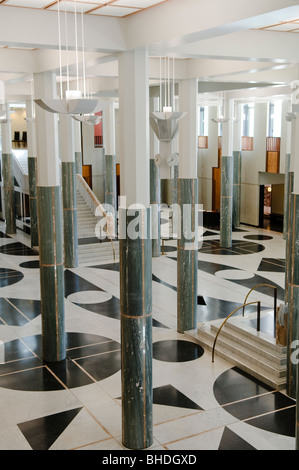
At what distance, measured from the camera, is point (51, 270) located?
1182 cm

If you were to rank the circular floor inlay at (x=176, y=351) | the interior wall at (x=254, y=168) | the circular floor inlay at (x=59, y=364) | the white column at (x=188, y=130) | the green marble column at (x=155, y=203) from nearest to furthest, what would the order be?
the circular floor inlay at (x=59, y=364) → the circular floor inlay at (x=176, y=351) → the white column at (x=188, y=130) → the green marble column at (x=155, y=203) → the interior wall at (x=254, y=168)

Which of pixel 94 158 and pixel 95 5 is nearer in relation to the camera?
pixel 95 5

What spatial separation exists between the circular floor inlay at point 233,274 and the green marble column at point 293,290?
8.25 metres

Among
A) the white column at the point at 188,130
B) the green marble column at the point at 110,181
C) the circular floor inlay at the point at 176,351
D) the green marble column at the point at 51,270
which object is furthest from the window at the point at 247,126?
the green marble column at the point at 51,270

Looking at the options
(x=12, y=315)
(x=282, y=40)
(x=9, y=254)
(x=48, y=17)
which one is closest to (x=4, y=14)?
(x=48, y=17)

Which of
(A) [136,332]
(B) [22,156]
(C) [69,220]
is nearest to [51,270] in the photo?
(A) [136,332]

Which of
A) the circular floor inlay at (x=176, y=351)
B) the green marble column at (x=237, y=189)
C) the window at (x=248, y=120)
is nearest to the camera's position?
the circular floor inlay at (x=176, y=351)

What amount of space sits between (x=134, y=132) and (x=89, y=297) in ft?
30.8

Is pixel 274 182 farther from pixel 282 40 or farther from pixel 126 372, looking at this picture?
pixel 126 372

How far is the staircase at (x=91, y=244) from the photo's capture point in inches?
842

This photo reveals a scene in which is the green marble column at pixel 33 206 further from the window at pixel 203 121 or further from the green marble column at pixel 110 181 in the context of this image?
the window at pixel 203 121

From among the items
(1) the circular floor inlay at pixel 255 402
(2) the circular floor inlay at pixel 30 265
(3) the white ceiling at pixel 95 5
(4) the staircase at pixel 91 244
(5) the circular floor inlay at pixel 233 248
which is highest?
(3) the white ceiling at pixel 95 5

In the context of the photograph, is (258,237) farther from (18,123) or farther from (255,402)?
(18,123)

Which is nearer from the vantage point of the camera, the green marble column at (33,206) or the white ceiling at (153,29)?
the white ceiling at (153,29)
